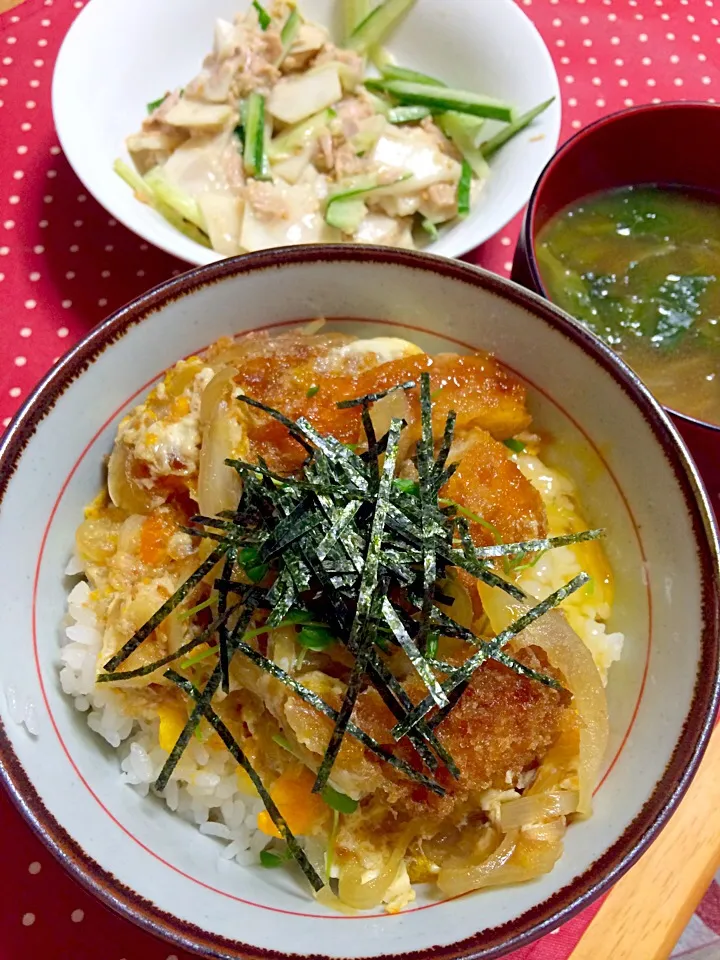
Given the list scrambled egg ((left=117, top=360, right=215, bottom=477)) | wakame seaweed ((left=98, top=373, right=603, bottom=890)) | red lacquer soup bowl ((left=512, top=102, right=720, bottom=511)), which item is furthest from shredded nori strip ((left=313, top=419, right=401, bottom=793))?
red lacquer soup bowl ((left=512, top=102, right=720, bottom=511))

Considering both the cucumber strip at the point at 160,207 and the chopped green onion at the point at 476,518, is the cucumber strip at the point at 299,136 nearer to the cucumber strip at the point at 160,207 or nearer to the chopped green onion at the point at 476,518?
the cucumber strip at the point at 160,207

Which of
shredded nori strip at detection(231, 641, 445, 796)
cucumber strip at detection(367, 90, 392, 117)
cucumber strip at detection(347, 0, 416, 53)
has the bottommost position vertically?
shredded nori strip at detection(231, 641, 445, 796)

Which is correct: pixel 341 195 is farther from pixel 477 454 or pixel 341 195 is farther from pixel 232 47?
pixel 477 454

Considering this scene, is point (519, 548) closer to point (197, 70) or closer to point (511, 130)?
point (511, 130)

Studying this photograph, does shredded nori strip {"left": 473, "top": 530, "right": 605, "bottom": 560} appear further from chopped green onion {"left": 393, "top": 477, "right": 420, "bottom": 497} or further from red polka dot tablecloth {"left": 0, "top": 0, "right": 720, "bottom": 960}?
red polka dot tablecloth {"left": 0, "top": 0, "right": 720, "bottom": 960}

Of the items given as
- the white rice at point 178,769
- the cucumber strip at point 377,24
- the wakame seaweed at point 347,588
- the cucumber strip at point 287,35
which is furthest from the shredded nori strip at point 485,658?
the cucumber strip at point 377,24

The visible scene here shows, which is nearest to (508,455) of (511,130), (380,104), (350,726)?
(350,726)

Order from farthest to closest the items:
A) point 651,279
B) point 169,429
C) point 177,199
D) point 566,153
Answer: point 177,199, point 651,279, point 566,153, point 169,429
